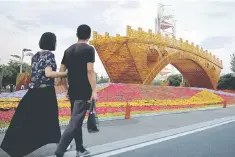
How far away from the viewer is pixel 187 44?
1628 inches

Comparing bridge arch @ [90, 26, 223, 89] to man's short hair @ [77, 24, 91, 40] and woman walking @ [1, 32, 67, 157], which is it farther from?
woman walking @ [1, 32, 67, 157]

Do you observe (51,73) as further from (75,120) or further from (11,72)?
(11,72)

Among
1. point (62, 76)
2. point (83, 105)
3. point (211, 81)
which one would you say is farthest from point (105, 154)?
point (211, 81)

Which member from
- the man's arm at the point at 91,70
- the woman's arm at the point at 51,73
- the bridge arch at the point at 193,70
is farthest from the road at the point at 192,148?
the bridge arch at the point at 193,70

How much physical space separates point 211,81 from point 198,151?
44.5 m

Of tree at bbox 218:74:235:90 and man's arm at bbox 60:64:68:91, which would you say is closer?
man's arm at bbox 60:64:68:91

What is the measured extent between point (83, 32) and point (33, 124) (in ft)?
4.98

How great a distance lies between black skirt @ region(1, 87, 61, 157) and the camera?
4816 millimetres

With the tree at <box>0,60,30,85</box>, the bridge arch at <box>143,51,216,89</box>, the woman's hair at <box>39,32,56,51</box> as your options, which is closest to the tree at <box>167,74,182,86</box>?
the bridge arch at <box>143,51,216,89</box>

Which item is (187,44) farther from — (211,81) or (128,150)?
(128,150)

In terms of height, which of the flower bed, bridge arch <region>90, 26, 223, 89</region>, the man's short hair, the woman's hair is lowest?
the flower bed

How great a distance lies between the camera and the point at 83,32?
525 cm

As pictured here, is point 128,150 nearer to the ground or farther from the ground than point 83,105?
nearer to the ground

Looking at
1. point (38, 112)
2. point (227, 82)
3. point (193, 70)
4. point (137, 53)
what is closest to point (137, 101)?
point (137, 53)
